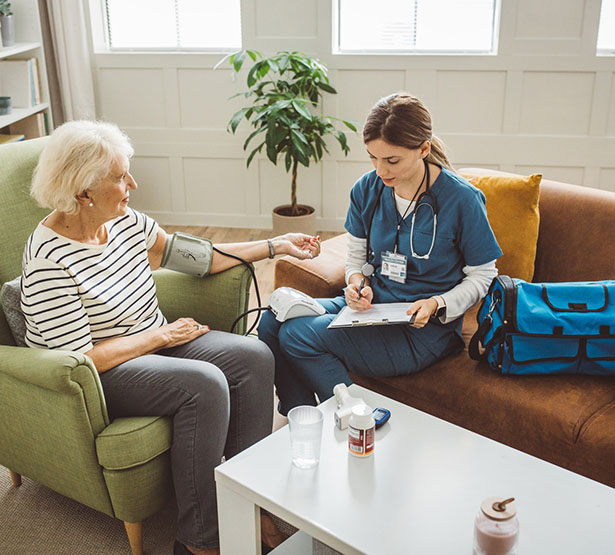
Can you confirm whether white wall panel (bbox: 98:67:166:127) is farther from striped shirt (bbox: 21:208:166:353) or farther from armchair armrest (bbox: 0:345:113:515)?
armchair armrest (bbox: 0:345:113:515)

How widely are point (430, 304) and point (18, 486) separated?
1.29 m

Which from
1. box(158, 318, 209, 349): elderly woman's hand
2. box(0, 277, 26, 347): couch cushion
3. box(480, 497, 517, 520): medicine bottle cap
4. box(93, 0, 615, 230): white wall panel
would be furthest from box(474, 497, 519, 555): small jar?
box(93, 0, 615, 230): white wall panel

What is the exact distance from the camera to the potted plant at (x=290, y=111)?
11.4 ft

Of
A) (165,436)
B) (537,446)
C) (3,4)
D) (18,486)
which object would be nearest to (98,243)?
(165,436)

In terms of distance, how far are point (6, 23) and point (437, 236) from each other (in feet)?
8.77

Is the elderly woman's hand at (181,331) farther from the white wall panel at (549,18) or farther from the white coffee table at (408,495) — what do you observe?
the white wall panel at (549,18)

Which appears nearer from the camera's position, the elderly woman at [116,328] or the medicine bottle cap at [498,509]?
the medicine bottle cap at [498,509]

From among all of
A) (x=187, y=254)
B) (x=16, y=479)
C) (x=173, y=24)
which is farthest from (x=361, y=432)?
(x=173, y=24)

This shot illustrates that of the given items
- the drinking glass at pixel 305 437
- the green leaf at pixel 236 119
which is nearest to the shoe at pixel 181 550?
the drinking glass at pixel 305 437

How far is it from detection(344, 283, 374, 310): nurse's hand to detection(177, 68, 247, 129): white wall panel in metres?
2.26

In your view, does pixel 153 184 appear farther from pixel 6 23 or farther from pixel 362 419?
pixel 362 419

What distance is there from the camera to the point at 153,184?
4.27m

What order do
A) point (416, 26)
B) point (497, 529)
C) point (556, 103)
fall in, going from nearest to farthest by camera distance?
point (497, 529) < point (556, 103) < point (416, 26)

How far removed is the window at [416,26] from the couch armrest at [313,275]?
200cm
